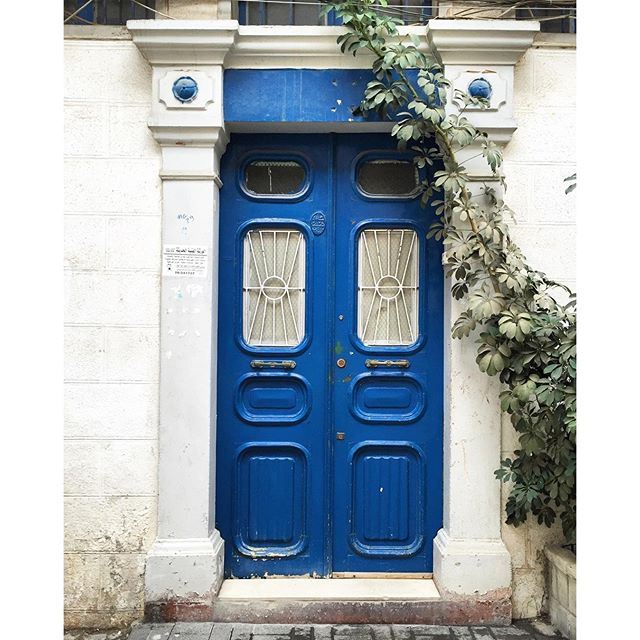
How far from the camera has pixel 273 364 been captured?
13.1 ft

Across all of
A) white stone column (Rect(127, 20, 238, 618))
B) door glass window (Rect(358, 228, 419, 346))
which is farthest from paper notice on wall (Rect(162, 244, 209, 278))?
door glass window (Rect(358, 228, 419, 346))

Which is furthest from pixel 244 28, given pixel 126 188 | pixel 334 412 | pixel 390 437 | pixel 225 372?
pixel 390 437

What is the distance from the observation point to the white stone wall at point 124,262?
3.74m

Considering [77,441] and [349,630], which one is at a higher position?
[77,441]

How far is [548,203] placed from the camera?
12.4 feet

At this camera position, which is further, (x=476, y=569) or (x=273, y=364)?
(x=273, y=364)

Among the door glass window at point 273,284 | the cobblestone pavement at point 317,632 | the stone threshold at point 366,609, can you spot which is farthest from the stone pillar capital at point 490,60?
the cobblestone pavement at point 317,632

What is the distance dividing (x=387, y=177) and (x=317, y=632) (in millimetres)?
2726

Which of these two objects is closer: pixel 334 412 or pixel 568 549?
pixel 568 549

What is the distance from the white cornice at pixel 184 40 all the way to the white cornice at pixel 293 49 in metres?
0.09

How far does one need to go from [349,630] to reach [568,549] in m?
1.32

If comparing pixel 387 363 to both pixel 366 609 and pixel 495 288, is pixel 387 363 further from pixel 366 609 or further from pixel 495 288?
pixel 366 609

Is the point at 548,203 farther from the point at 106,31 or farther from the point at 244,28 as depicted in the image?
the point at 106,31

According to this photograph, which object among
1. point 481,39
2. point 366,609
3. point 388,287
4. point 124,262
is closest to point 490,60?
point 481,39
